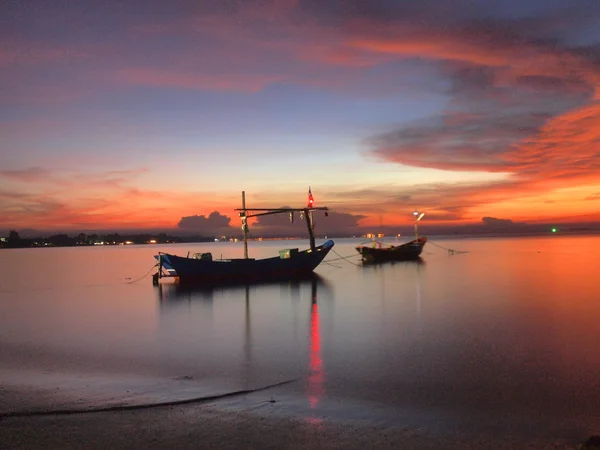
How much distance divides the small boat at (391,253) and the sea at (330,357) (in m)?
30.7

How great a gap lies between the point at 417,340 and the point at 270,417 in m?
8.64

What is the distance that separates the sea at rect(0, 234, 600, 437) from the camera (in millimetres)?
8586

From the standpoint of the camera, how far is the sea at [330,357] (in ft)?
28.2

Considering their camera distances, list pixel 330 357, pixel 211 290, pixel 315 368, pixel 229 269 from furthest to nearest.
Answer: pixel 229 269 < pixel 211 290 < pixel 330 357 < pixel 315 368

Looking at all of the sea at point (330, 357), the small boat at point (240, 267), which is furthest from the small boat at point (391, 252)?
the sea at point (330, 357)

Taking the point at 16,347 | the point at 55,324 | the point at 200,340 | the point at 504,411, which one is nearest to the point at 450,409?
the point at 504,411

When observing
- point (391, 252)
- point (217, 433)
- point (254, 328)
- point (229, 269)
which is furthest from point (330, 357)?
point (391, 252)

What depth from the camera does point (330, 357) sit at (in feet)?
43.1

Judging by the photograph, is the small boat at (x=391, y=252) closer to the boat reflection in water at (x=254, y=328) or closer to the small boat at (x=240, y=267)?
the small boat at (x=240, y=267)

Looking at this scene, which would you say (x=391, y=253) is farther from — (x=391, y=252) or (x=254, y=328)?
(x=254, y=328)

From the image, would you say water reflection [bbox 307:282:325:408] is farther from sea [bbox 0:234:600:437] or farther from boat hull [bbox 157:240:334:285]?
boat hull [bbox 157:240:334:285]

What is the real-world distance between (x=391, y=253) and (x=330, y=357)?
4940 centimetres

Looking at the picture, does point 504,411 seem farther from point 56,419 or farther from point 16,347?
point 16,347

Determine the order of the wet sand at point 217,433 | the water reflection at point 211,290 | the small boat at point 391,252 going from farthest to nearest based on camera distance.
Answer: the small boat at point 391,252, the water reflection at point 211,290, the wet sand at point 217,433
